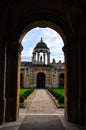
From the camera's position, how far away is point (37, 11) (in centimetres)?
1159

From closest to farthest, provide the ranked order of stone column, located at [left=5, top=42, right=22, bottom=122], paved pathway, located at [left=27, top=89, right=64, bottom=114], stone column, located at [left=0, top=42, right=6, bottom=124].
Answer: stone column, located at [left=0, top=42, right=6, bottom=124] → stone column, located at [left=5, top=42, right=22, bottom=122] → paved pathway, located at [left=27, top=89, right=64, bottom=114]

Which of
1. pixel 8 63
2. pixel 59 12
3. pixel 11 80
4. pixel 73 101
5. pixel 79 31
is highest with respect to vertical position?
pixel 59 12

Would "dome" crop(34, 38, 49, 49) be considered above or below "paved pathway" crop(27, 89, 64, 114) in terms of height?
above

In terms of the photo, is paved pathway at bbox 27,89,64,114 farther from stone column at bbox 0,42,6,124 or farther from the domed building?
the domed building

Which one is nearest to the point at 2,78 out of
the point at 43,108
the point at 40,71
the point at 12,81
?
the point at 12,81

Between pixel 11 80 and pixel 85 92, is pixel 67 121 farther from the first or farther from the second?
pixel 11 80

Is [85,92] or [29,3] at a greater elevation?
[29,3]

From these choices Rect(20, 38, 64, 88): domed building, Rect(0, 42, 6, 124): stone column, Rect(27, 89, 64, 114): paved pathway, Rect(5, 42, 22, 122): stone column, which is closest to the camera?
Rect(0, 42, 6, 124): stone column

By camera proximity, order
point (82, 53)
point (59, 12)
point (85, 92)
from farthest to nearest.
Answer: point (59, 12)
point (82, 53)
point (85, 92)

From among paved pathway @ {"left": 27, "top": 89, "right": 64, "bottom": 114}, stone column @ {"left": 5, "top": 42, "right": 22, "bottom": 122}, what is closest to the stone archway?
paved pathway @ {"left": 27, "top": 89, "right": 64, "bottom": 114}

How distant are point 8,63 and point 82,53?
3.12 m

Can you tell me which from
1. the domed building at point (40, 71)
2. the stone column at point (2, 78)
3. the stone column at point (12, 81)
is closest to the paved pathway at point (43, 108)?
the stone column at point (12, 81)

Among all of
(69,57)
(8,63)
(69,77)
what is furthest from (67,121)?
(8,63)

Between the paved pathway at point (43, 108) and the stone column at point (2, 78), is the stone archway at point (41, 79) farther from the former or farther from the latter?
the stone column at point (2, 78)
